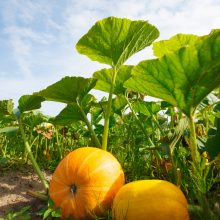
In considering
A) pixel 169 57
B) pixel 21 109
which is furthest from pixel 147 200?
pixel 21 109

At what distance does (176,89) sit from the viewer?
181cm

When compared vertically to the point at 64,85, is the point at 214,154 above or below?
below

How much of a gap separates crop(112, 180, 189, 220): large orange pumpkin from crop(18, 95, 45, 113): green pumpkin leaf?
1139 mm

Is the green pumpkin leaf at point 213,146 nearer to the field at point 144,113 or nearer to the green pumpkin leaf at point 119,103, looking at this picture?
the field at point 144,113

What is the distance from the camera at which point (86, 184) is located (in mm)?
1986

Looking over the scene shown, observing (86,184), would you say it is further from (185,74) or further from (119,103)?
(119,103)

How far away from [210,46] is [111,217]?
0.90m

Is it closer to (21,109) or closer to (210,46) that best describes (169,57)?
(210,46)

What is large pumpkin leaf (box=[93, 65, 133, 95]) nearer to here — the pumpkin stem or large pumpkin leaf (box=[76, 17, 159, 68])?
large pumpkin leaf (box=[76, 17, 159, 68])

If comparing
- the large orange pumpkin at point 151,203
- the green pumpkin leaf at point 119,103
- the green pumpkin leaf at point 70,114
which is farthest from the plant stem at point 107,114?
the large orange pumpkin at point 151,203

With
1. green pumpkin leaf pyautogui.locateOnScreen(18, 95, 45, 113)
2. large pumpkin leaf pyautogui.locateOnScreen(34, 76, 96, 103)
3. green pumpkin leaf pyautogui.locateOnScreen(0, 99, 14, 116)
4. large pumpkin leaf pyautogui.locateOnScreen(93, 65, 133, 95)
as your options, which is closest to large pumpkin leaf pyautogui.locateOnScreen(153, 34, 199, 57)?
large pumpkin leaf pyautogui.locateOnScreen(93, 65, 133, 95)

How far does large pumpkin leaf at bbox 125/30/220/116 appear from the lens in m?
1.68

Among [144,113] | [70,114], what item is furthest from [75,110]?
[144,113]

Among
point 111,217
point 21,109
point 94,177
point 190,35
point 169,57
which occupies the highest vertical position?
point 190,35
